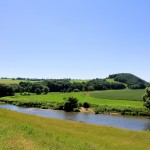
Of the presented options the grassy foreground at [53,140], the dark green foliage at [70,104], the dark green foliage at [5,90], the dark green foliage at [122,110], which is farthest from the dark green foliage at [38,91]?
the grassy foreground at [53,140]

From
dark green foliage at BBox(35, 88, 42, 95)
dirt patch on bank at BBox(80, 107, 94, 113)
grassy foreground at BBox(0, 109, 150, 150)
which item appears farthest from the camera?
dark green foliage at BBox(35, 88, 42, 95)

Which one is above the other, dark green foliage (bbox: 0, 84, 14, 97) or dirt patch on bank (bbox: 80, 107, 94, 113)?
dark green foliage (bbox: 0, 84, 14, 97)

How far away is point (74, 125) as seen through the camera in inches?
1702

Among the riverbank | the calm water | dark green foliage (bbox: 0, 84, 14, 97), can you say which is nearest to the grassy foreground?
the calm water

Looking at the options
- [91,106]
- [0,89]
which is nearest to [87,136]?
[91,106]

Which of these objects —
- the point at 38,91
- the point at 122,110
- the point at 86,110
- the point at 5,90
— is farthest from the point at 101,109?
the point at 38,91

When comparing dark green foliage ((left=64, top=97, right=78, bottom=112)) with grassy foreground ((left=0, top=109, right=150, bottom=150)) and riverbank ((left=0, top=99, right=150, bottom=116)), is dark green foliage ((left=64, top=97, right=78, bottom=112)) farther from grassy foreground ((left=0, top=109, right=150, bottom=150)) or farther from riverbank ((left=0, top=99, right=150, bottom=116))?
grassy foreground ((left=0, top=109, right=150, bottom=150))

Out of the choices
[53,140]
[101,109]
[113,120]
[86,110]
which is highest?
[53,140]

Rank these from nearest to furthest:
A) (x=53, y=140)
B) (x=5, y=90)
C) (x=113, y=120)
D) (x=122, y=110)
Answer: (x=53, y=140)
(x=113, y=120)
(x=122, y=110)
(x=5, y=90)

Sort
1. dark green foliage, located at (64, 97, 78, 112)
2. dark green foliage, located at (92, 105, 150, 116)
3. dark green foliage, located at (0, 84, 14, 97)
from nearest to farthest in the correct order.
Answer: dark green foliage, located at (92, 105, 150, 116), dark green foliage, located at (64, 97, 78, 112), dark green foliage, located at (0, 84, 14, 97)

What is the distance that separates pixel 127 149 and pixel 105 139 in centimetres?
389

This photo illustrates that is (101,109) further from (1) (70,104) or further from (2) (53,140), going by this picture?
(2) (53,140)

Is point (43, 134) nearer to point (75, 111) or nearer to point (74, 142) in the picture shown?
point (74, 142)

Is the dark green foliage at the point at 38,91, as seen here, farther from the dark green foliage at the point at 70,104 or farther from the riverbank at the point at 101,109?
the dark green foliage at the point at 70,104
